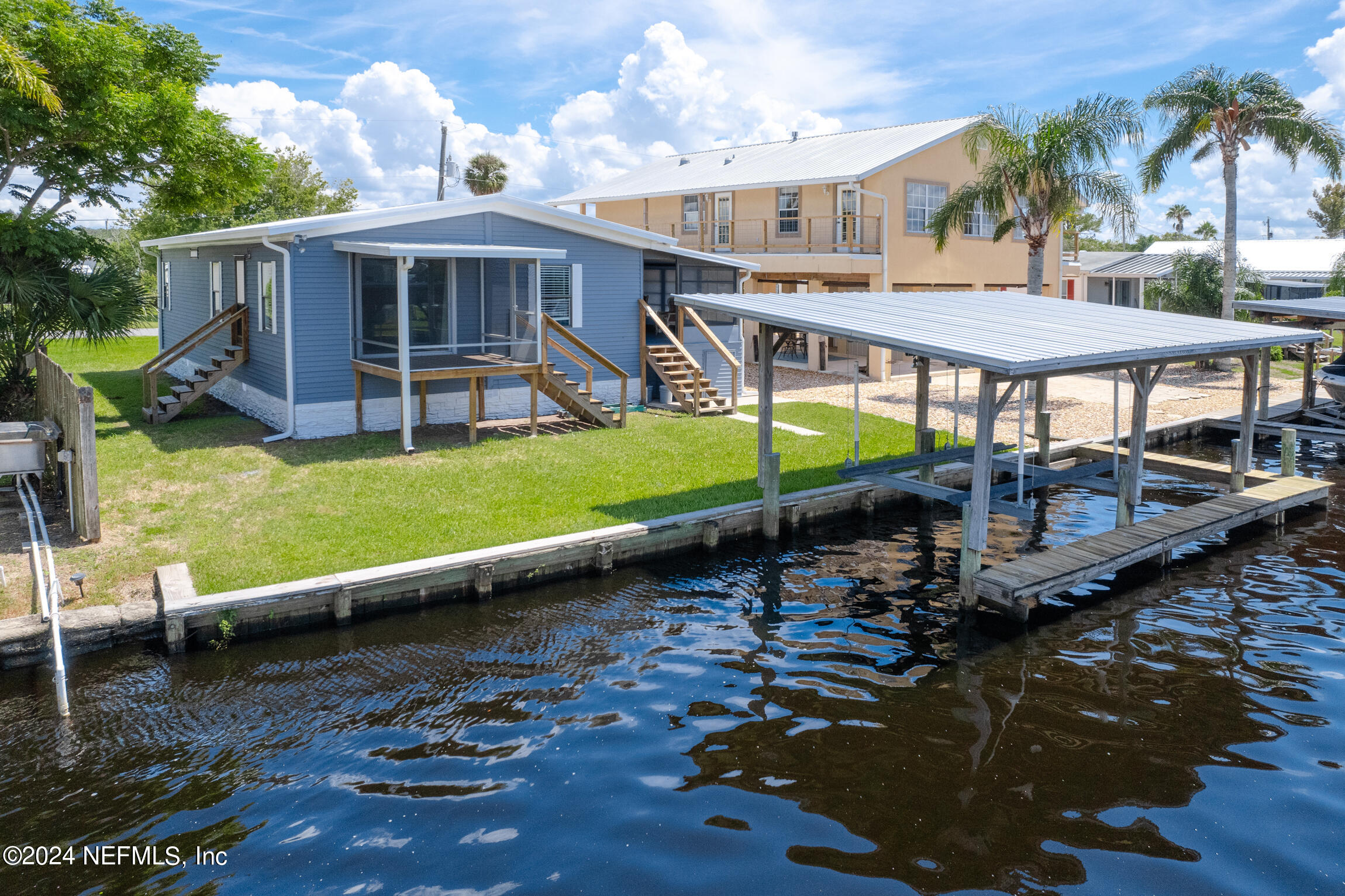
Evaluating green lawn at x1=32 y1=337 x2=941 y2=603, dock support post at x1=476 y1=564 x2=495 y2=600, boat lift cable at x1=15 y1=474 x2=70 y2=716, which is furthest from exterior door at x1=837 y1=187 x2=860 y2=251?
boat lift cable at x1=15 y1=474 x2=70 y2=716

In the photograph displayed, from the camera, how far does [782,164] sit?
3228 cm

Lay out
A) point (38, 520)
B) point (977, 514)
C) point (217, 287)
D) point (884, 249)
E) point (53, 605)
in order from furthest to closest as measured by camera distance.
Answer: point (884, 249)
point (217, 287)
point (38, 520)
point (977, 514)
point (53, 605)

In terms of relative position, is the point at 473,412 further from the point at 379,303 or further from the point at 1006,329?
the point at 1006,329

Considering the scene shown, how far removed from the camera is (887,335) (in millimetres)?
11414

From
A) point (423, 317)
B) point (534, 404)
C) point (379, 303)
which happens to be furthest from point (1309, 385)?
point (379, 303)

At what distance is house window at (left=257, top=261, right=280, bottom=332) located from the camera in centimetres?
1847

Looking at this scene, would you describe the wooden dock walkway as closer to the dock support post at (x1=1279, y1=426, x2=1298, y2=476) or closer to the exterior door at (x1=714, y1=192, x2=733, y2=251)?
the dock support post at (x1=1279, y1=426, x2=1298, y2=476)

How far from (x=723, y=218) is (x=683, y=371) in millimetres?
12614

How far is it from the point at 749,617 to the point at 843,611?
1.10 m

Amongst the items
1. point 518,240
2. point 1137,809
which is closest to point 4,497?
point 518,240

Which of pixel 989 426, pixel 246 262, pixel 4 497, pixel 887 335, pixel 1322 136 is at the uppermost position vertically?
pixel 1322 136

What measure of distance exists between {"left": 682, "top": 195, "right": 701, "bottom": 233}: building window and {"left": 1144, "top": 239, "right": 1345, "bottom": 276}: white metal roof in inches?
992

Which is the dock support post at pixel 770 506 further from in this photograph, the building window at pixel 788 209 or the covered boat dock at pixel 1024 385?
the building window at pixel 788 209

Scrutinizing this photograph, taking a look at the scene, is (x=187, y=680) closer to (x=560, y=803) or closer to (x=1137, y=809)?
(x=560, y=803)
